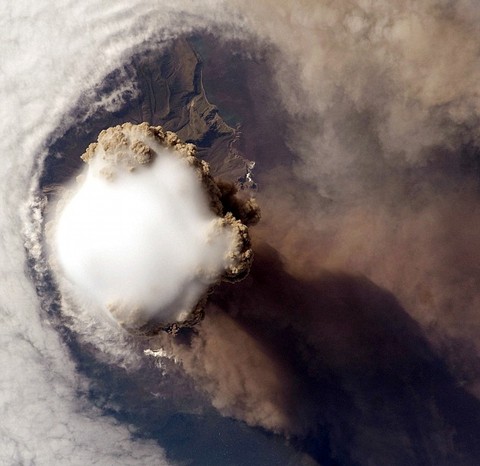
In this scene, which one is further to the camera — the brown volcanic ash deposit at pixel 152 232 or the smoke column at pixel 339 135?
the smoke column at pixel 339 135

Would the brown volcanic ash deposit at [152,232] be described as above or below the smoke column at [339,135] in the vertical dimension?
below

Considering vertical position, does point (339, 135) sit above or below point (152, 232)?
above

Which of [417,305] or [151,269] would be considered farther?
[417,305]

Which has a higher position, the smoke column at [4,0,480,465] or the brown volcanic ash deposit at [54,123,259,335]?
the smoke column at [4,0,480,465]

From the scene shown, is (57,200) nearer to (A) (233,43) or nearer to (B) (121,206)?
(B) (121,206)

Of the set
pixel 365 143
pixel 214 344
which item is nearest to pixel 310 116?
pixel 365 143

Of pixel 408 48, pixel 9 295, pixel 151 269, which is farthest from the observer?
pixel 9 295

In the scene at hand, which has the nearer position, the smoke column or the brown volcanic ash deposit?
the brown volcanic ash deposit

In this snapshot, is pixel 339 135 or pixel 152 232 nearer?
pixel 152 232
